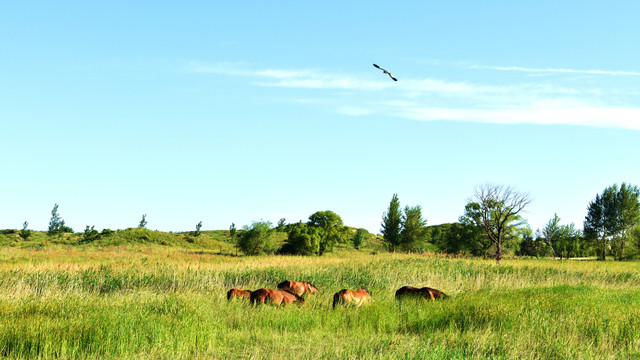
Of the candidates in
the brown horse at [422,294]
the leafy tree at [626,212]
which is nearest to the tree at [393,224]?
the leafy tree at [626,212]

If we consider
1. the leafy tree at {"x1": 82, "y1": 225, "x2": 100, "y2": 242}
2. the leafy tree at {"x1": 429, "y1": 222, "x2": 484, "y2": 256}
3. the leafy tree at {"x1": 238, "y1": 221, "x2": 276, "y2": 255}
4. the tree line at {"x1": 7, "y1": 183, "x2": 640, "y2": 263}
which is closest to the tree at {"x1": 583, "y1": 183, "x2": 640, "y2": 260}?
the tree line at {"x1": 7, "y1": 183, "x2": 640, "y2": 263}

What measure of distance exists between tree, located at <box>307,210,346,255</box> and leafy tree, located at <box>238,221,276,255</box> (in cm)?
894

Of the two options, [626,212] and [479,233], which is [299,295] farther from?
[626,212]

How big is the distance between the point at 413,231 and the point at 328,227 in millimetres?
16119

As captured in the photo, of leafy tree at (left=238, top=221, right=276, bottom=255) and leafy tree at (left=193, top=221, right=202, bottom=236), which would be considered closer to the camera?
leafy tree at (left=238, top=221, right=276, bottom=255)

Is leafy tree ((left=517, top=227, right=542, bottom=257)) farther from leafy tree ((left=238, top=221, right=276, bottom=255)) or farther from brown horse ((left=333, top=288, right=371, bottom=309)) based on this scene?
brown horse ((left=333, top=288, right=371, bottom=309))

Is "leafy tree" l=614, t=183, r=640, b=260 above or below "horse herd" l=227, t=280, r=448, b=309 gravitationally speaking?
above

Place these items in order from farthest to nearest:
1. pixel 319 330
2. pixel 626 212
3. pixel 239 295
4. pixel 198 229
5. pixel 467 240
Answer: pixel 198 229 → pixel 626 212 → pixel 467 240 → pixel 239 295 → pixel 319 330

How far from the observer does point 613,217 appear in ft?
245

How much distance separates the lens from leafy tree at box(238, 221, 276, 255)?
52.5 metres

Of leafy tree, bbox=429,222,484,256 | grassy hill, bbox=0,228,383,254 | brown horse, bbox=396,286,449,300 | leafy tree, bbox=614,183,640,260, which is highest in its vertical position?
leafy tree, bbox=614,183,640,260

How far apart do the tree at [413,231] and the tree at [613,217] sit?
30869 millimetres

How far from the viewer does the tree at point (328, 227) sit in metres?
59.7

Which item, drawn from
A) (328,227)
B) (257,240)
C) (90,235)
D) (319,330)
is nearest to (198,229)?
(90,235)
